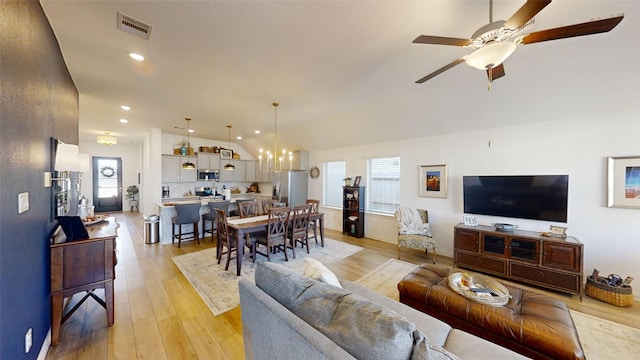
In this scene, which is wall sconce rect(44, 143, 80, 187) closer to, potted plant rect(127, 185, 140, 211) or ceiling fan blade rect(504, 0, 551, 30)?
ceiling fan blade rect(504, 0, 551, 30)

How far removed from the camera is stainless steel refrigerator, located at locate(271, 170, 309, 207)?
655 centimetres

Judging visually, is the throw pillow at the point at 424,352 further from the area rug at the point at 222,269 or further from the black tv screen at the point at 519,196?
the black tv screen at the point at 519,196

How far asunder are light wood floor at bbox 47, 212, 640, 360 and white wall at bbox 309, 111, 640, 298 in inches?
29.8

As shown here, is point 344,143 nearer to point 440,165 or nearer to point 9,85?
point 440,165

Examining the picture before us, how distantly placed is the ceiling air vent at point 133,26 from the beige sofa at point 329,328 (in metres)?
2.27

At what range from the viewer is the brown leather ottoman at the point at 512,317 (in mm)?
1497

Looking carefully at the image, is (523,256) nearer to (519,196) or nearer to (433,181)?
(519,196)

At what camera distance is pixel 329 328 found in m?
1.04

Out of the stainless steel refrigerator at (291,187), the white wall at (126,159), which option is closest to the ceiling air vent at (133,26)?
the stainless steel refrigerator at (291,187)

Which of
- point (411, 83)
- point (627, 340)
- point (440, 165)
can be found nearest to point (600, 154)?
point (440, 165)

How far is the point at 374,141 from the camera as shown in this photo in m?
5.32

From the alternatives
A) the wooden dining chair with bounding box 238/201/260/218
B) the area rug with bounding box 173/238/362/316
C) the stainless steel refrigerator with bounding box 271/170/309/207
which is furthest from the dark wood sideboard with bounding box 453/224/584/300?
the stainless steel refrigerator with bounding box 271/170/309/207

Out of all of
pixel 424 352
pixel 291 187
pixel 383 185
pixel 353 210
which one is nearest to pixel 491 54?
pixel 424 352

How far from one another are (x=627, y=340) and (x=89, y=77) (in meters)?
6.63
